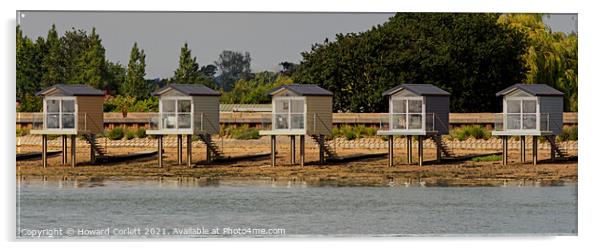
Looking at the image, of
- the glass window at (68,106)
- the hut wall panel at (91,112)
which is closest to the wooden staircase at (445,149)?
the hut wall panel at (91,112)

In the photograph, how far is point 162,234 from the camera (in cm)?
4494

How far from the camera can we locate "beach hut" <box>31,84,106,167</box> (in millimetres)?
54250

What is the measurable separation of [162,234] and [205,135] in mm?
12216

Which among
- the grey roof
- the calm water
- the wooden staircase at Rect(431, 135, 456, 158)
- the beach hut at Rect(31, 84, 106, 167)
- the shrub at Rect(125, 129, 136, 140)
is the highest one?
the grey roof

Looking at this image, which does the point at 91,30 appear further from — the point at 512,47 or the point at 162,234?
the point at 512,47

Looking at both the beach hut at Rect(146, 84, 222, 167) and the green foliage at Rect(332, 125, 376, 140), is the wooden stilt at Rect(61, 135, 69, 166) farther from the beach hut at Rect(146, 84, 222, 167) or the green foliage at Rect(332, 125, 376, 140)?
the green foliage at Rect(332, 125, 376, 140)

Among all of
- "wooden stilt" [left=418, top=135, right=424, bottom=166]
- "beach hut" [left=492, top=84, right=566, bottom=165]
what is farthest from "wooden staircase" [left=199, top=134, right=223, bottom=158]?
"beach hut" [left=492, top=84, right=566, bottom=165]

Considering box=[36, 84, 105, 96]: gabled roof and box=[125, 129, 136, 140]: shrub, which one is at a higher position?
box=[36, 84, 105, 96]: gabled roof

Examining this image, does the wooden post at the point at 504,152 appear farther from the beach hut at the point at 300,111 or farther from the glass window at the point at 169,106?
the glass window at the point at 169,106

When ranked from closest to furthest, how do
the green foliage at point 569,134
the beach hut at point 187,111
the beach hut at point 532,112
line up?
1. the green foliage at point 569,134
2. the beach hut at point 532,112
3. the beach hut at point 187,111

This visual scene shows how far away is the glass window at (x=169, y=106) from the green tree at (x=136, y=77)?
0.98m

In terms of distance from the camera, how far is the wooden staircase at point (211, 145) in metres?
56.8

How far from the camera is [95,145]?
57.3m

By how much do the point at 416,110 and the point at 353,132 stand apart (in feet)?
13.2
